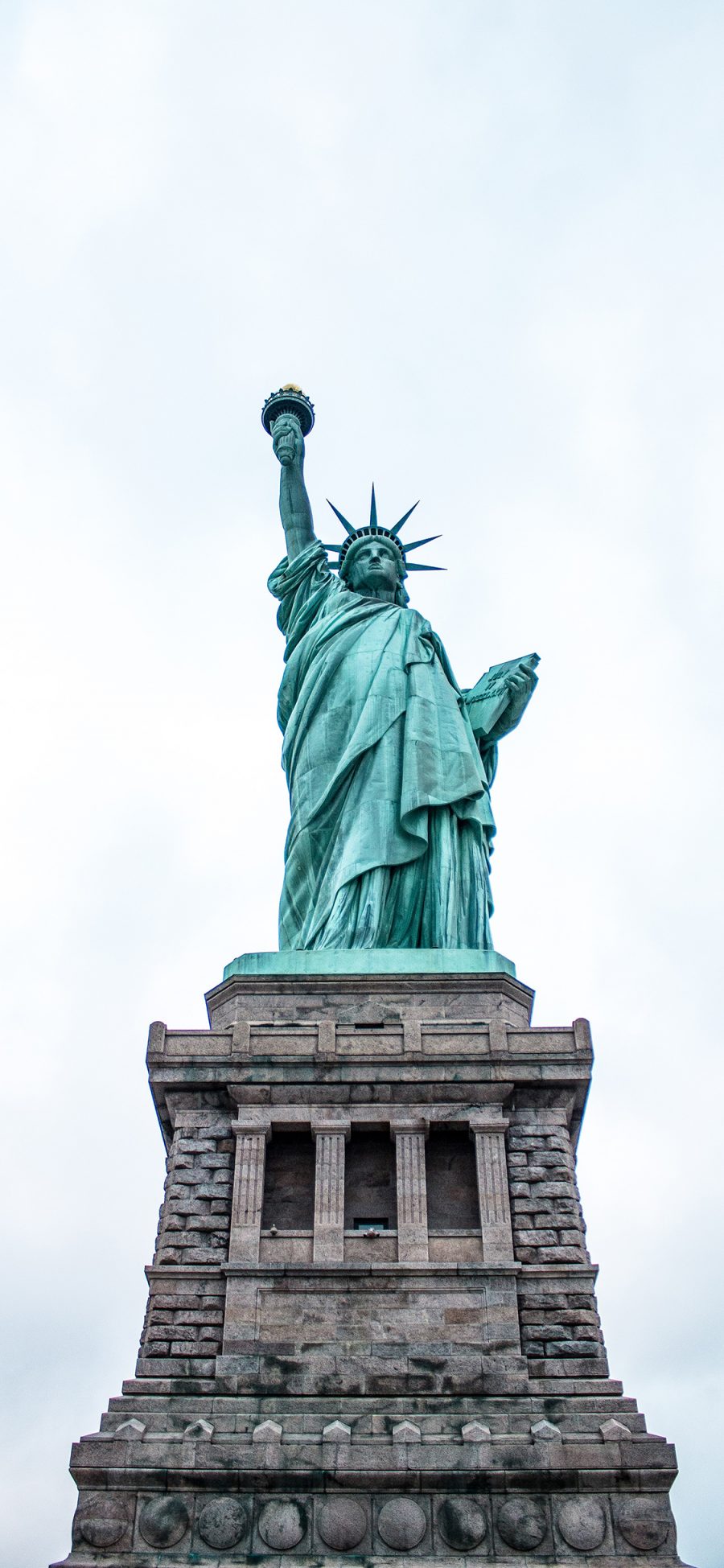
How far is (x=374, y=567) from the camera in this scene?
2291 centimetres

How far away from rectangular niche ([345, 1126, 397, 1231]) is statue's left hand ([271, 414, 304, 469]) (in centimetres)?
1174

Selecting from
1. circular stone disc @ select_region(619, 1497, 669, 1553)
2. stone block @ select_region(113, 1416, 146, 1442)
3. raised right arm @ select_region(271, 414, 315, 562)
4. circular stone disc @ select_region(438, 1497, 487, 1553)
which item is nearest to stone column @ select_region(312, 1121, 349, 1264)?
stone block @ select_region(113, 1416, 146, 1442)

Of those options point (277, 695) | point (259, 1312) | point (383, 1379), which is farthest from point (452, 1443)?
point (277, 695)

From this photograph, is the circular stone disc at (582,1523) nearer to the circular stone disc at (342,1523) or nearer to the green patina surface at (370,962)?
the circular stone disc at (342,1523)

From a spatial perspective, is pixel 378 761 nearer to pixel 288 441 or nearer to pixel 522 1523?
pixel 288 441

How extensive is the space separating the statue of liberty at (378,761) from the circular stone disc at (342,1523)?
6.29m

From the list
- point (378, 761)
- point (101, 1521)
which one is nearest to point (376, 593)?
point (378, 761)

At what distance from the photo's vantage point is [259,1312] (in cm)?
1381

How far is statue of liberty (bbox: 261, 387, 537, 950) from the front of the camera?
1820 cm

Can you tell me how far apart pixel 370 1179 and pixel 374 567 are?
1039 cm

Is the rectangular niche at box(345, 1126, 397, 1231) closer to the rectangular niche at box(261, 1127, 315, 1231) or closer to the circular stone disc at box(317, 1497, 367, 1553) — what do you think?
the rectangular niche at box(261, 1127, 315, 1231)

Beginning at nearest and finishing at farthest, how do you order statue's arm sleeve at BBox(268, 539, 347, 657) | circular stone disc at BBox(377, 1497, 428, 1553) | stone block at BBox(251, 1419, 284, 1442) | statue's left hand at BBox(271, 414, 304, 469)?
circular stone disc at BBox(377, 1497, 428, 1553) < stone block at BBox(251, 1419, 284, 1442) < statue's arm sleeve at BBox(268, 539, 347, 657) < statue's left hand at BBox(271, 414, 304, 469)

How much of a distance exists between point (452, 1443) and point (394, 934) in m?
6.37

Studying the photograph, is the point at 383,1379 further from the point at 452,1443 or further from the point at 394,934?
the point at 394,934
